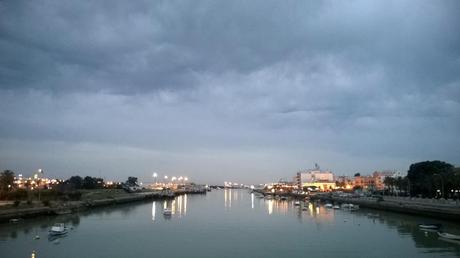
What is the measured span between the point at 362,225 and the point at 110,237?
98.1 feet

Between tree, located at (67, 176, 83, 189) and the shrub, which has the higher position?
tree, located at (67, 176, 83, 189)

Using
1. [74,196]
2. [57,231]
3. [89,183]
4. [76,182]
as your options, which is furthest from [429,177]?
[76,182]

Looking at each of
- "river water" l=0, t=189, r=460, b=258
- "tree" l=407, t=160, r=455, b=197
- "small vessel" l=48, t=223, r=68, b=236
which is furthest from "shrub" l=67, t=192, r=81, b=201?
"tree" l=407, t=160, r=455, b=197

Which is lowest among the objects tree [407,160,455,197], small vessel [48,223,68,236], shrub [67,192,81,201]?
small vessel [48,223,68,236]

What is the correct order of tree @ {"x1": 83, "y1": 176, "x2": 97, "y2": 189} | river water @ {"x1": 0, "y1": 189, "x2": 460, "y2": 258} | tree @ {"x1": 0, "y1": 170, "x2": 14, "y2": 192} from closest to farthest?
river water @ {"x1": 0, "y1": 189, "x2": 460, "y2": 258} → tree @ {"x1": 0, "y1": 170, "x2": 14, "y2": 192} → tree @ {"x1": 83, "y1": 176, "x2": 97, "y2": 189}

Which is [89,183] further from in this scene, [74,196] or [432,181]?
[432,181]

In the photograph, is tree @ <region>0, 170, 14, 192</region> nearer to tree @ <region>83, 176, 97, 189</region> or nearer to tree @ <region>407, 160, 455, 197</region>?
tree @ <region>83, 176, 97, 189</region>

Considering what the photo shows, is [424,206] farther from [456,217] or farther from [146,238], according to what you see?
[146,238]

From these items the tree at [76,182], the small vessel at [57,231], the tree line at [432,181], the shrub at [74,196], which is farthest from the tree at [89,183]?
the small vessel at [57,231]

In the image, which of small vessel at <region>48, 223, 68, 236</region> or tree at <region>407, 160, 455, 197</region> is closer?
small vessel at <region>48, 223, 68, 236</region>

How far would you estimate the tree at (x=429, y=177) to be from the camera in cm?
7888

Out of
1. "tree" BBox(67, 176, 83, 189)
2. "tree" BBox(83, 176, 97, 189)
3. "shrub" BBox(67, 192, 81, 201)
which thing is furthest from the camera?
"tree" BBox(83, 176, 97, 189)

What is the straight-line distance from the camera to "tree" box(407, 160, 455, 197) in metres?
78.9

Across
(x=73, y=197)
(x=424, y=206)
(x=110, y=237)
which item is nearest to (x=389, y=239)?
(x=424, y=206)
